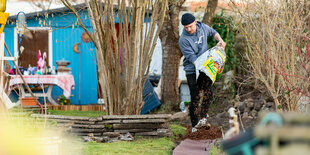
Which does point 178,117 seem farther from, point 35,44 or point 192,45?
point 35,44

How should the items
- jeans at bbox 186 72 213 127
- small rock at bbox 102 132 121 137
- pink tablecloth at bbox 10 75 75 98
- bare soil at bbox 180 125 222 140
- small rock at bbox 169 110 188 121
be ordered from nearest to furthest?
small rock at bbox 102 132 121 137 → bare soil at bbox 180 125 222 140 → jeans at bbox 186 72 213 127 → small rock at bbox 169 110 188 121 → pink tablecloth at bbox 10 75 75 98

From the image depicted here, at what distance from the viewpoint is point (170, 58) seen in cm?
1008

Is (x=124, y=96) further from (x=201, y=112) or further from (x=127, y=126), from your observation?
(x=201, y=112)

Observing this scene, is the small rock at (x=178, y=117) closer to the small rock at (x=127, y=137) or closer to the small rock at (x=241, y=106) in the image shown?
the small rock at (x=241, y=106)

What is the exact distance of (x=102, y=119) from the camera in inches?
234

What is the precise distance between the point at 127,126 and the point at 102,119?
1.20 ft

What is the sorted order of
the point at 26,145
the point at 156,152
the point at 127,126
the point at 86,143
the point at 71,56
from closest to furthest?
1. the point at 26,145
2. the point at 156,152
3. the point at 86,143
4. the point at 127,126
5. the point at 71,56

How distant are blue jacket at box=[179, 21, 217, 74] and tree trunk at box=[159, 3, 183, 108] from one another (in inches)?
141

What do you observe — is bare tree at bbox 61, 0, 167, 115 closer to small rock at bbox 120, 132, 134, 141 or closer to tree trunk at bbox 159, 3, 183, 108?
small rock at bbox 120, 132, 134, 141

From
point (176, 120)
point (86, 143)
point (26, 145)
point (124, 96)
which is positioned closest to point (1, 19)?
point (86, 143)

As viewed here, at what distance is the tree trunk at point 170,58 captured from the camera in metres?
9.93

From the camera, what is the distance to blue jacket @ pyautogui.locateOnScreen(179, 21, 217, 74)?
20.0 feet

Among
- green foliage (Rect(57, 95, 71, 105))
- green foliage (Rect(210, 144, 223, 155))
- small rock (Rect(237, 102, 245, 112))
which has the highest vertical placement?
green foliage (Rect(210, 144, 223, 155))

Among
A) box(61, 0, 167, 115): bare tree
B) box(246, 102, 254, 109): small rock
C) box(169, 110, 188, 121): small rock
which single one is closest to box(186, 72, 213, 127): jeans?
box(61, 0, 167, 115): bare tree
